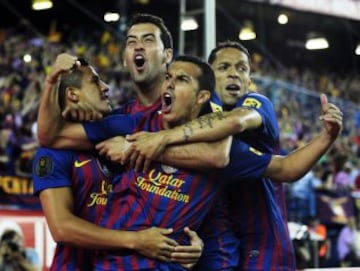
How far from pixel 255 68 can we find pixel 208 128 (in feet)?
46.6

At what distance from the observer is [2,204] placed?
6.80m

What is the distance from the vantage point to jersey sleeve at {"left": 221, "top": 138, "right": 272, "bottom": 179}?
10.1 feet

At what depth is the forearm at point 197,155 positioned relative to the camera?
9.61 feet

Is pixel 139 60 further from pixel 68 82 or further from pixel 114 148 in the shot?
pixel 114 148

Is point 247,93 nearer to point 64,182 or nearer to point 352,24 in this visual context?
point 64,182

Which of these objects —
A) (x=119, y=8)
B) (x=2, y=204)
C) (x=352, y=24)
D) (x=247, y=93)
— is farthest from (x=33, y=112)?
(x=352, y=24)

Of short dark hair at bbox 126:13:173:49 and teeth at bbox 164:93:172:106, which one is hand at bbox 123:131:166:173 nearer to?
teeth at bbox 164:93:172:106

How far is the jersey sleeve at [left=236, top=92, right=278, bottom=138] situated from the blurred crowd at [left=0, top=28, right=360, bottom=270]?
449 centimetres

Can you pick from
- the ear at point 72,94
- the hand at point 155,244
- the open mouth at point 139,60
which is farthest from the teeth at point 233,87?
the hand at point 155,244

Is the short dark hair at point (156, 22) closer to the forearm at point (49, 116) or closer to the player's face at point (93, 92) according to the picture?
the player's face at point (93, 92)

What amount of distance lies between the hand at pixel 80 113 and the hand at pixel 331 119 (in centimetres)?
91

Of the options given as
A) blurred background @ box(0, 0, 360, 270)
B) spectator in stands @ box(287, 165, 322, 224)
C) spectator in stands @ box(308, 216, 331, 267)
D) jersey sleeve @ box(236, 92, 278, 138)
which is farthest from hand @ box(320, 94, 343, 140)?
spectator in stands @ box(287, 165, 322, 224)

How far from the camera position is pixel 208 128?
2.95 meters

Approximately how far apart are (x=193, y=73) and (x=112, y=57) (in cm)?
1233
